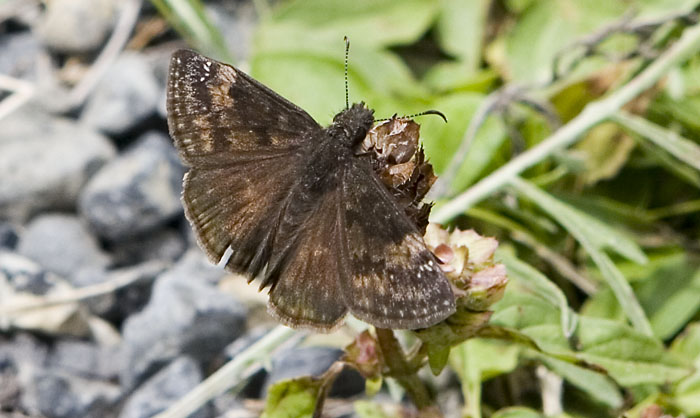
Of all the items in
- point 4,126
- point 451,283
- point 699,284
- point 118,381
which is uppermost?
point 4,126

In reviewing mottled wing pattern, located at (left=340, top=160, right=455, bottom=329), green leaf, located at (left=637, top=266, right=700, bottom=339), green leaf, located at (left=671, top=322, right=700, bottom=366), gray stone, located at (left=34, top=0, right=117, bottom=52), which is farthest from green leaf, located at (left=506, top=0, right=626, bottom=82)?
gray stone, located at (left=34, top=0, right=117, bottom=52)

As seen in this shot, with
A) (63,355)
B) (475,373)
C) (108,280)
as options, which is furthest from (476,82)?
(63,355)

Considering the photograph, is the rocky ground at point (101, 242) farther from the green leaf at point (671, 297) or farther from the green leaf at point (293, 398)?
the green leaf at point (671, 297)

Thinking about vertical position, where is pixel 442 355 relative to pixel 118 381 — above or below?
above

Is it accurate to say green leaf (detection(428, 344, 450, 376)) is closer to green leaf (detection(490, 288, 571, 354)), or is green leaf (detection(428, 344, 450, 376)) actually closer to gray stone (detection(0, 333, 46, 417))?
green leaf (detection(490, 288, 571, 354))

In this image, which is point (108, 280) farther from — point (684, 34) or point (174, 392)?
point (684, 34)
